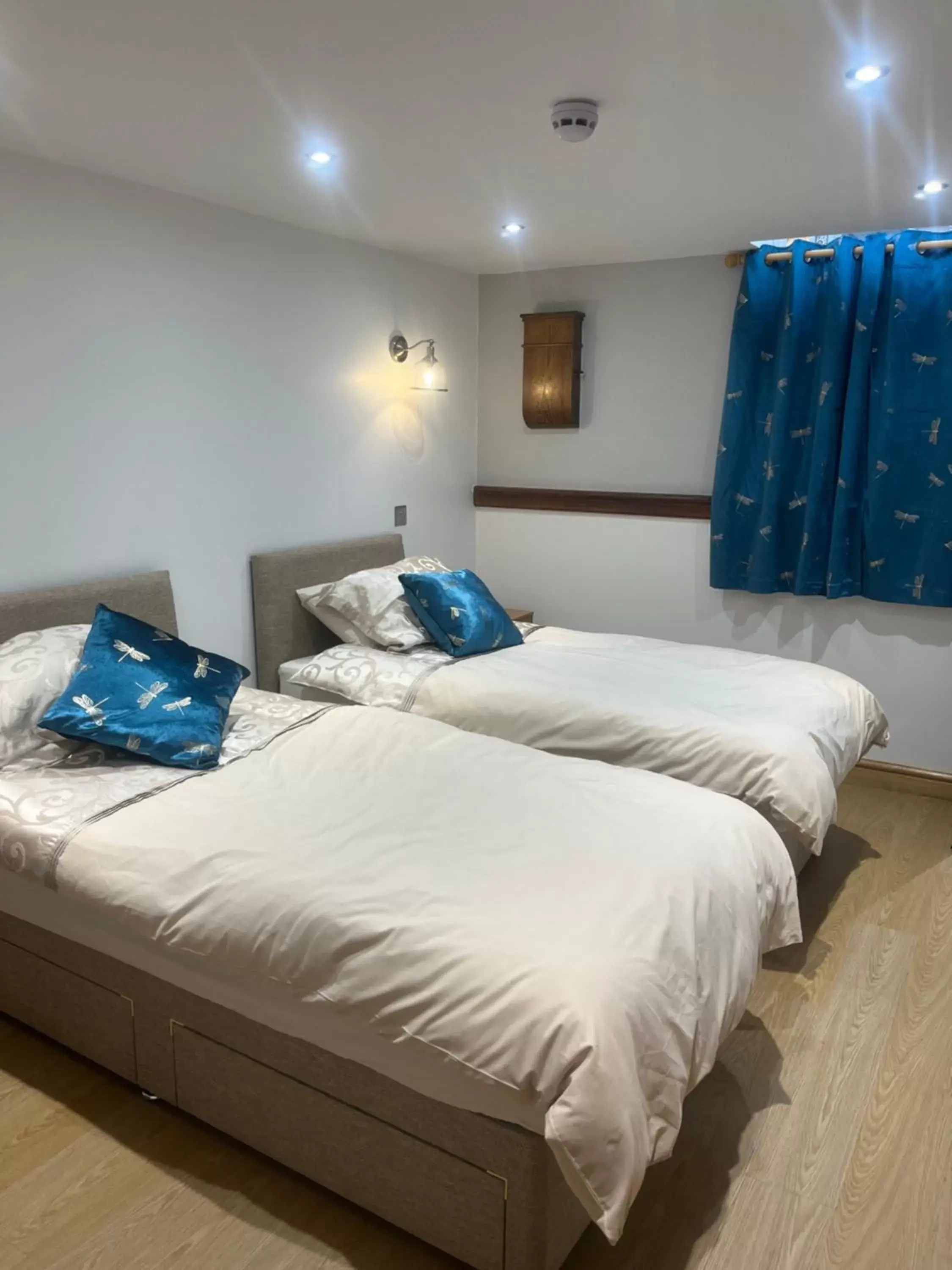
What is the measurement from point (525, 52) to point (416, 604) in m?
2.04

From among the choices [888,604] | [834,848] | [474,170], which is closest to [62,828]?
[474,170]

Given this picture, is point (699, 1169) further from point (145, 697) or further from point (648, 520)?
point (648, 520)

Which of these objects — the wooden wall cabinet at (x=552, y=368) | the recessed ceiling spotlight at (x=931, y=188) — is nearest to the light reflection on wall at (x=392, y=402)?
the wooden wall cabinet at (x=552, y=368)

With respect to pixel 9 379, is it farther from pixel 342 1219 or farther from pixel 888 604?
pixel 888 604

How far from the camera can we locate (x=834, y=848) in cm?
340

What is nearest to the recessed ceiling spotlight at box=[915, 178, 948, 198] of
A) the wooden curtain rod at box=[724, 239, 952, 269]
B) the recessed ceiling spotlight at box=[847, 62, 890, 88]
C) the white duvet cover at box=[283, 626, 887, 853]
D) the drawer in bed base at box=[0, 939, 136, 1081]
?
the wooden curtain rod at box=[724, 239, 952, 269]

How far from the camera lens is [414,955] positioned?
1585 mm

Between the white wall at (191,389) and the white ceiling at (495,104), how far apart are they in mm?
175

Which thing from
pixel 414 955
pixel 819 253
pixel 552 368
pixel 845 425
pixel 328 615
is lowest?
pixel 414 955

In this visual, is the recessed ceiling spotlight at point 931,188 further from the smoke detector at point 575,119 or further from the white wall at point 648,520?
the smoke detector at point 575,119

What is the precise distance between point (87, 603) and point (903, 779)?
3.31 metres

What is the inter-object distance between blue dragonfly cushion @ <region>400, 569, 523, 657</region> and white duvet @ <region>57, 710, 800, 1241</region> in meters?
1.16

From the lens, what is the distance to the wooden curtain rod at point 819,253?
349 centimetres

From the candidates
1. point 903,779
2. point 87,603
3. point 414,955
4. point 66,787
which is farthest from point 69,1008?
point 903,779
